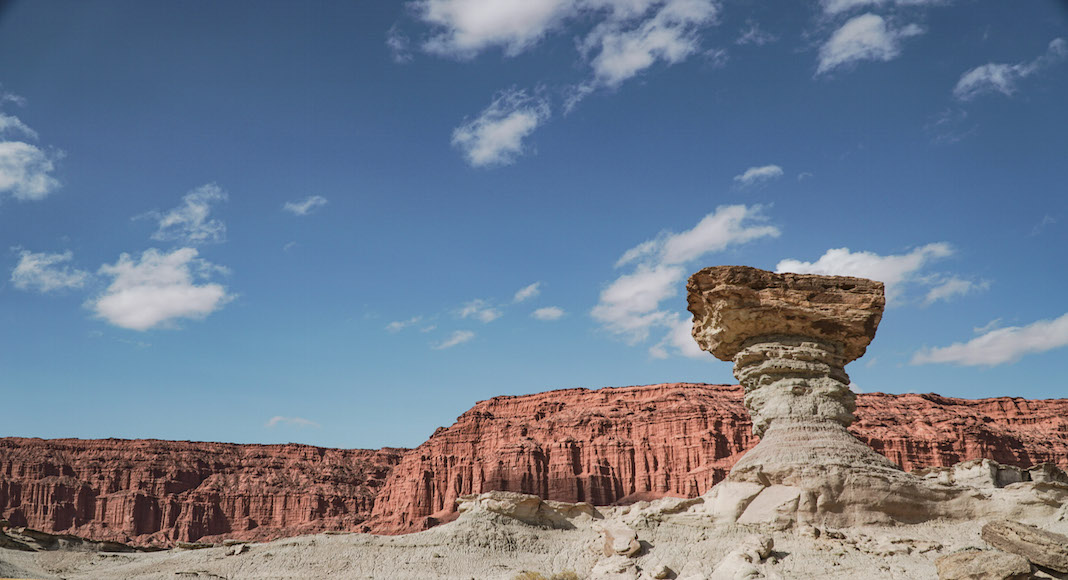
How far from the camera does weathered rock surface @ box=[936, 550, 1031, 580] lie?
18562 mm

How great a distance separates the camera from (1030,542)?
66.7ft

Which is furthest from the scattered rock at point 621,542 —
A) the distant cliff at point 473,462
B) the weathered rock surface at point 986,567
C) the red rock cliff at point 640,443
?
the distant cliff at point 473,462

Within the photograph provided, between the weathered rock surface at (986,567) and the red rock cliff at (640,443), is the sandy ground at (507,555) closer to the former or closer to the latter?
the weathered rock surface at (986,567)

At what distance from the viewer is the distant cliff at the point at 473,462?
104 metres

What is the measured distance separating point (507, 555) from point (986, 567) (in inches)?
418

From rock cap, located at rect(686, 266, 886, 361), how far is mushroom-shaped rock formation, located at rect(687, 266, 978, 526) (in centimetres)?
3

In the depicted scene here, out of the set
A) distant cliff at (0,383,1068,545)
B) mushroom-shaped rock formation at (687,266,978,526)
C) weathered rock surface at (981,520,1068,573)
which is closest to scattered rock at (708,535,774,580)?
mushroom-shaped rock formation at (687,266,978,526)

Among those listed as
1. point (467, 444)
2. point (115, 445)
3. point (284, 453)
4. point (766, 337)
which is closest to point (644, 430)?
point (467, 444)

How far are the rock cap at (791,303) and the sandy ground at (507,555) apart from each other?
5.95m

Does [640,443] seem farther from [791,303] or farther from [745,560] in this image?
[745,560]

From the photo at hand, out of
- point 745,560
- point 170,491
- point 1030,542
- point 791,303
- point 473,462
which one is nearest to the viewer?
point 1030,542

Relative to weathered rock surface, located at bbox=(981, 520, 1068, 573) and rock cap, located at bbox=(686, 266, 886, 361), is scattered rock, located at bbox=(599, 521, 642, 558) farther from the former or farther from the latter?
weathered rock surface, located at bbox=(981, 520, 1068, 573)

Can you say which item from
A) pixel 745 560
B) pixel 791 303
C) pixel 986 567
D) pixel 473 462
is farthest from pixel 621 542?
pixel 473 462

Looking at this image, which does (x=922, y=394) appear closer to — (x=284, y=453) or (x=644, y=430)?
(x=644, y=430)
